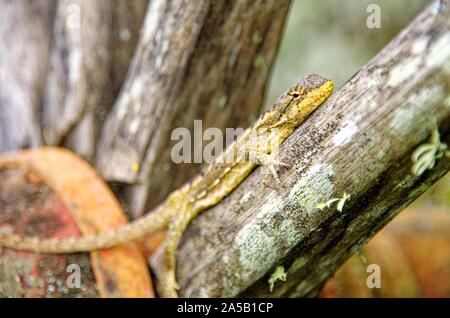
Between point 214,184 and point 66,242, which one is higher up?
point 214,184

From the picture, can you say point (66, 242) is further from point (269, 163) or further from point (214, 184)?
point (269, 163)

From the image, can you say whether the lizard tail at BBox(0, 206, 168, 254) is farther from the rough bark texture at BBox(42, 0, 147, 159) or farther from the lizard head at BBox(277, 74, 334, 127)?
the lizard head at BBox(277, 74, 334, 127)

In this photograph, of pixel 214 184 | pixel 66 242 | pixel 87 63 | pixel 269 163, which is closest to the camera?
pixel 269 163

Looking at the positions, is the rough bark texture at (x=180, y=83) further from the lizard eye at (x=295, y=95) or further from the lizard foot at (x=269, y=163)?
the lizard foot at (x=269, y=163)

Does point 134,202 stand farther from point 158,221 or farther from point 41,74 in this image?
point 41,74

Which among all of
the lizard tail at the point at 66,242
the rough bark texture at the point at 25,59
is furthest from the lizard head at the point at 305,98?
the rough bark texture at the point at 25,59

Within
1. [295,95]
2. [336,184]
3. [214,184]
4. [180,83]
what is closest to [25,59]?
[180,83]
